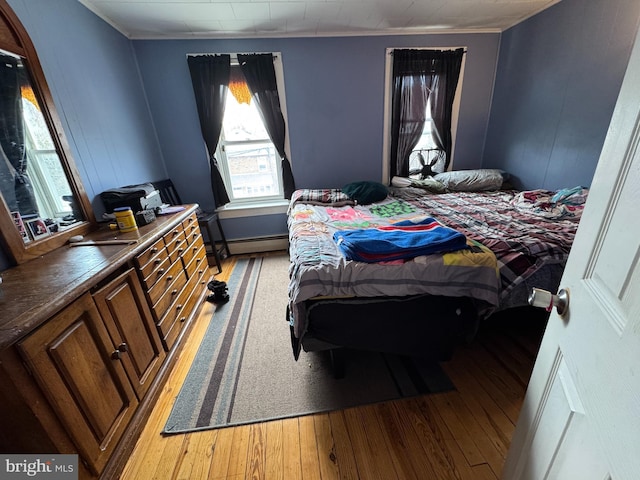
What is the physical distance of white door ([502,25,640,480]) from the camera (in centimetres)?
41

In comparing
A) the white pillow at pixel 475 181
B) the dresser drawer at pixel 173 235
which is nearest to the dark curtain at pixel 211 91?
the dresser drawer at pixel 173 235

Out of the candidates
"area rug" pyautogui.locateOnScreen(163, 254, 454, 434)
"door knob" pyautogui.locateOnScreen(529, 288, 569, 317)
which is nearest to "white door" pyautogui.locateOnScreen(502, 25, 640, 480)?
"door knob" pyautogui.locateOnScreen(529, 288, 569, 317)

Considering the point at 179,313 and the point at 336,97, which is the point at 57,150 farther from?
the point at 336,97

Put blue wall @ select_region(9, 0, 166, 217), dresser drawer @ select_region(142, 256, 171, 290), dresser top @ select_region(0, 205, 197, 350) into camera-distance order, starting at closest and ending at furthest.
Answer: dresser top @ select_region(0, 205, 197, 350)
dresser drawer @ select_region(142, 256, 171, 290)
blue wall @ select_region(9, 0, 166, 217)

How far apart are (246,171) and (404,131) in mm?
2028

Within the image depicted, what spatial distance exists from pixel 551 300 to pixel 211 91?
3.26 meters

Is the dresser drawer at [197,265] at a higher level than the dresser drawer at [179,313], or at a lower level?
higher

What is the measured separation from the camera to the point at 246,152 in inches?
121

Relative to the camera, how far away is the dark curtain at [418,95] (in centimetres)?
288

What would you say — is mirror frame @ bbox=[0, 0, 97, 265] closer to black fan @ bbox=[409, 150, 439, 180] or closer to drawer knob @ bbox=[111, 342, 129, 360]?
drawer knob @ bbox=[111, 342, 129, 360]

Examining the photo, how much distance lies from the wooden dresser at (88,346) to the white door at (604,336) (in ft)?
4.62

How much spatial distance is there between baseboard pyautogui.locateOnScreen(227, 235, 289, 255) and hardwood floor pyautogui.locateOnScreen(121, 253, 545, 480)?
1.97 metres

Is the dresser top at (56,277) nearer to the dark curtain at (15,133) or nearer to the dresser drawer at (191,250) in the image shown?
the dark curtain at (15,133)

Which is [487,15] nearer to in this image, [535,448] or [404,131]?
[404,131]
